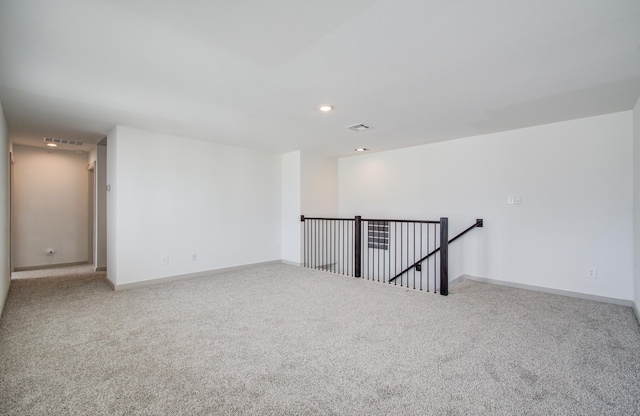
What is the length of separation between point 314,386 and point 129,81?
2.97 meters

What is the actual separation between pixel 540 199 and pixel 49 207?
340 inches

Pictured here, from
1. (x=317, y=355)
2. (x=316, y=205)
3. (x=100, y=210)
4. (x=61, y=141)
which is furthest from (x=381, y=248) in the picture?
(x=61, y=141)

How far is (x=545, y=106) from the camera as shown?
3264 millimetres

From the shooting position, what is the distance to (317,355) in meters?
2.26

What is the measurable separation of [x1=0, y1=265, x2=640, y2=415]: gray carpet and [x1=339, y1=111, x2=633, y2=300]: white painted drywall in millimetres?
509

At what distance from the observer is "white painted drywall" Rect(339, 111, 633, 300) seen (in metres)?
3.55

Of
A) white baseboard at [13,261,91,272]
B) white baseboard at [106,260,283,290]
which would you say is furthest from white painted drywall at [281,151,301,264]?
white baseboard at [13,261,91,272]

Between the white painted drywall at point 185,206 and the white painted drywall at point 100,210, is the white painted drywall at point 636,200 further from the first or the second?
the white painted drywall at point 100,210

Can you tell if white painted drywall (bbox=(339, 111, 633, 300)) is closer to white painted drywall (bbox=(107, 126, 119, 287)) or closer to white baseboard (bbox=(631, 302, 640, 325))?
white baseboard (bbox=(631, 302, 640, 325))

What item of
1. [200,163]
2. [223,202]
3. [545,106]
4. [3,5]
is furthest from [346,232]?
[3,5]

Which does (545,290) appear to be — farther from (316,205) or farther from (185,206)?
(185,206)

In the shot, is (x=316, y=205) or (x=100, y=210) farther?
(x=316, y=205)

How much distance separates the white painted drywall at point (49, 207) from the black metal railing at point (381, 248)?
4.72 metres

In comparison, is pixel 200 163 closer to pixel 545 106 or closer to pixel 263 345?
pixel 263 345
